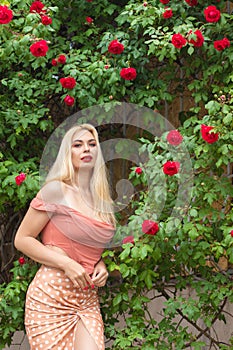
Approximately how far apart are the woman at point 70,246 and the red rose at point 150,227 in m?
0.20

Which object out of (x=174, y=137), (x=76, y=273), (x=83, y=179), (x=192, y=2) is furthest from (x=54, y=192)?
(x=192, y=2)

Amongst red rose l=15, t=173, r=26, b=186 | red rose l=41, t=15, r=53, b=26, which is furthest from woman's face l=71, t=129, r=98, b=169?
red rose l=41, t=15, r=53, b=26

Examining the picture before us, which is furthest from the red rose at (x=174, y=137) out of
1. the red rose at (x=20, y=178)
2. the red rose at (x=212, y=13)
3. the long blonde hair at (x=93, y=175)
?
the red rose at (x=20, y=178)

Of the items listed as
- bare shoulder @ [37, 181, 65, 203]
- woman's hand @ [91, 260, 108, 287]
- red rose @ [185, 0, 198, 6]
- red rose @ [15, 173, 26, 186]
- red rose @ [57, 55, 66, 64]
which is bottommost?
woman's hand @ [91, 260, 108, 287]

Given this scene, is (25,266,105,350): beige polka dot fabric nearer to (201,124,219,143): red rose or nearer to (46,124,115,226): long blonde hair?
(46,124,115,226): long blonde hair

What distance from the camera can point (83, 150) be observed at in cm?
404

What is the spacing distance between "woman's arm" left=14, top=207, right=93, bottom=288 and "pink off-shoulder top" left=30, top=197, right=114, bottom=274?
0.04 metres

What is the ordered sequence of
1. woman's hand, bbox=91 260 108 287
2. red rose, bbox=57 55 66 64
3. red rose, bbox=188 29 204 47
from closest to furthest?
woman's hand, bbox=91 260 108 287
red rose, bbox=188 29 204 47
red rose, bbox=57 55 66 64

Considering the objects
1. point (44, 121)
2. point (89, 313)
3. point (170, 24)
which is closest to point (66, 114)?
point (44, 121)

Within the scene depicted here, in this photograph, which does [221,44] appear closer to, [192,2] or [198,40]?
[198,40]

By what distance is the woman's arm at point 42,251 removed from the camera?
12.8ft

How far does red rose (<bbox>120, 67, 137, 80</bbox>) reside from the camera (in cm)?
459

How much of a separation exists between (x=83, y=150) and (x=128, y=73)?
0.75 metres

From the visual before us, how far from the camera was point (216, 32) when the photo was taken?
458 cm
